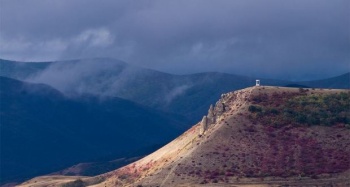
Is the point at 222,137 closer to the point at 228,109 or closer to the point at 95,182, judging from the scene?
the point at 228,109

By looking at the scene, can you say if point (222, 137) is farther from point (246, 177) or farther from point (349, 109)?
point (349, 109)

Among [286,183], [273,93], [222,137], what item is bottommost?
[286,183]

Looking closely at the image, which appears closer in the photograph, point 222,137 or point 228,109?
point 222,137

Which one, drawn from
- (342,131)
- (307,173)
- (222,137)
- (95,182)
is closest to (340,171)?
(307,173)

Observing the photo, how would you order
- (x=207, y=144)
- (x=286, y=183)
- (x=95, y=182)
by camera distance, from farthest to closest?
(x=95, y=182) < (x=207, y=144) < (x=286, y=183)

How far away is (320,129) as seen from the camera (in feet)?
482

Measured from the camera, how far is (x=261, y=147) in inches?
Result: 5595

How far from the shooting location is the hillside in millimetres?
133500

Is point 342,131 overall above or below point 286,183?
above

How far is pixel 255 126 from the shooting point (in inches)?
5827

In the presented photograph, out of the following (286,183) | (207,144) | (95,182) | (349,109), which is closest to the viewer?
(286,183)

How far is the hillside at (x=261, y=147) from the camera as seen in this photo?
438 ft

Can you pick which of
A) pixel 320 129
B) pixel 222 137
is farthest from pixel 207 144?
pixel 320 129

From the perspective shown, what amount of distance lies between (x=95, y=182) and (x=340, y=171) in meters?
58.7
